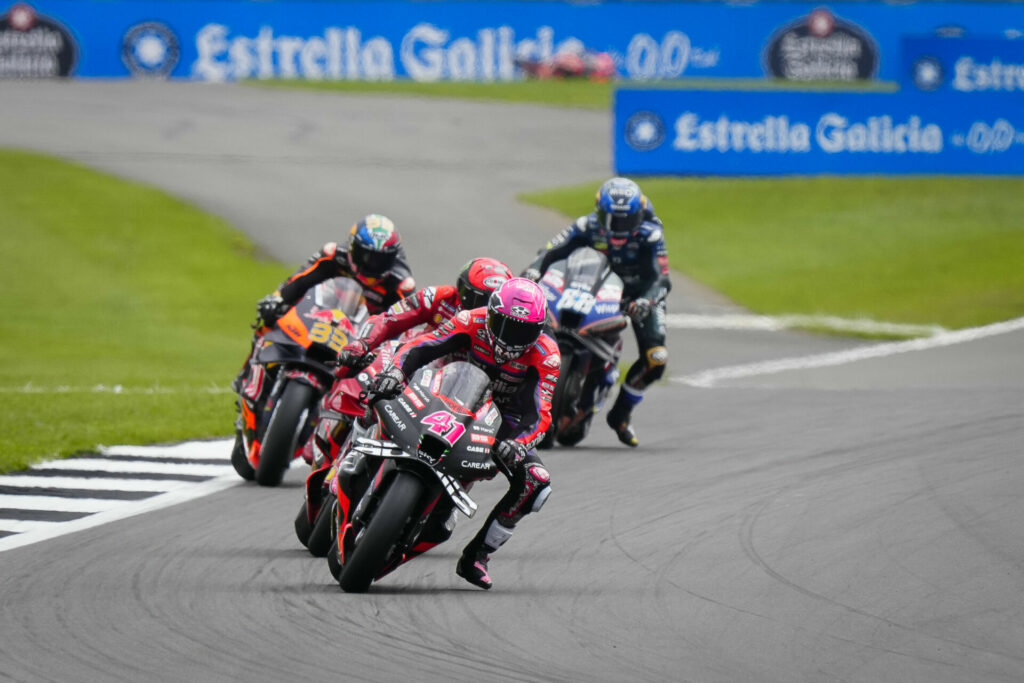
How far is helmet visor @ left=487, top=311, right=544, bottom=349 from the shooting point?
319 inches

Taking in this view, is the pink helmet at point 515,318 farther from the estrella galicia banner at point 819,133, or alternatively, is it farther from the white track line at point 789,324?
the estrella galicia banner at point 819,133

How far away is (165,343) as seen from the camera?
2069 centimetres

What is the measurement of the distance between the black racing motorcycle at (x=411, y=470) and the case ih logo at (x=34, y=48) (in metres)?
33.8

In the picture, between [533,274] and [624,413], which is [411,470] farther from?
[624,413]

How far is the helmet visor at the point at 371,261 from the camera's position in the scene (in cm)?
1148

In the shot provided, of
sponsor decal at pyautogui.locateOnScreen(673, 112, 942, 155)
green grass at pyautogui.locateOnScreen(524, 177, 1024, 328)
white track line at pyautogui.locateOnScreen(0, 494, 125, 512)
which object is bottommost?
green grass at pyautogui.locateOnScreen(524, 177, 1024, 328)

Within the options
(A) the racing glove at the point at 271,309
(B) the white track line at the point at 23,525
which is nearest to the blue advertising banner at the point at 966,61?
(A) the racing glove at the point at 271,309

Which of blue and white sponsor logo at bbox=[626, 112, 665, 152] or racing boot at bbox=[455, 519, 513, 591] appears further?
blue and white sponsor logo at bbox=[626, 112, 665, 152]

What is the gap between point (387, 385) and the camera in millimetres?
8000

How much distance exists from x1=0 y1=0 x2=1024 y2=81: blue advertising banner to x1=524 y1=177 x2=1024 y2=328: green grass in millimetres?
9521

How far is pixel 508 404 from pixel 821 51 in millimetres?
34689

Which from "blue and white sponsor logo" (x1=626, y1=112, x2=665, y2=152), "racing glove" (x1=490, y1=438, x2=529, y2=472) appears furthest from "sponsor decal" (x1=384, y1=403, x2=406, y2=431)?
"blue and white sponsor logo" (x1=626, y1=112, x2=665, y2=152)

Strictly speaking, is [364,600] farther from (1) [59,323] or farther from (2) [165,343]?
(1) [59,323]

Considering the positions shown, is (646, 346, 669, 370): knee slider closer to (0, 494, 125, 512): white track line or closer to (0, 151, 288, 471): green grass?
(0, 151, 288, 471): green grass
